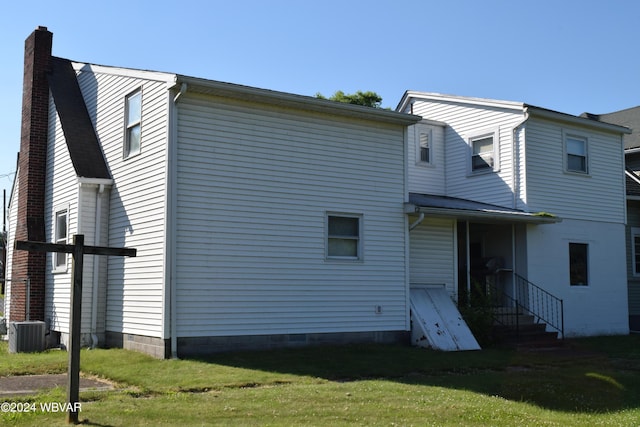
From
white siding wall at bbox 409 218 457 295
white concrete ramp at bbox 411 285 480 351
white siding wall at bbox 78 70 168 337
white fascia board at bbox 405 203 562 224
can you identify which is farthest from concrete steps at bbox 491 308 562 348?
white siding wall at bbox 78 70 168 337

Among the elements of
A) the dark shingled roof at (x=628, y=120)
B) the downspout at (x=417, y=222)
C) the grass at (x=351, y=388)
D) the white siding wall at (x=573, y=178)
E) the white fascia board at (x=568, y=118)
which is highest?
the dark shingled roof at (x=628, y=120)

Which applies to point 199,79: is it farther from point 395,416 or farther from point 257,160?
point 395,416

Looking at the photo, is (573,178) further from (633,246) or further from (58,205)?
(58,205)

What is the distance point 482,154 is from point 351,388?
39.3 ft

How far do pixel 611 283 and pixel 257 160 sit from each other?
12218 millimetres

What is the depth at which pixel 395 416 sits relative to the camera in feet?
29.4

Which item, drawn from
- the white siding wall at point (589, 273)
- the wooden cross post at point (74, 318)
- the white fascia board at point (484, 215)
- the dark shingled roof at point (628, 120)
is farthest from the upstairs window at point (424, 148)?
the wooden cross post at point (74, 318)

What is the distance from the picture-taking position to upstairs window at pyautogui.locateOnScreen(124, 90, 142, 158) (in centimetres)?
1535

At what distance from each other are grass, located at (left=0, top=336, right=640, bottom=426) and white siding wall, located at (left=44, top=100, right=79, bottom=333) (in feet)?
5.33

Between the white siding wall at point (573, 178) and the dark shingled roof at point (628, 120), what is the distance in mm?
4668

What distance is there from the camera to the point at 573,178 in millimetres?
20781

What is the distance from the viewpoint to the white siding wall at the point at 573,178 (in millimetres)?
19875

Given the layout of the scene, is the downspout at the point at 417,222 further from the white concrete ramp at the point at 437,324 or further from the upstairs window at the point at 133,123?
the upstairs window at the point at 133,123

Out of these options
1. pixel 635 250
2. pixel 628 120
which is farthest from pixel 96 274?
pixel 628 120
